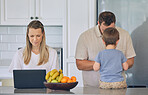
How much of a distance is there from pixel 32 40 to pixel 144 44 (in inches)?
71.2

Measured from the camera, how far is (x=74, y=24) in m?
3.78

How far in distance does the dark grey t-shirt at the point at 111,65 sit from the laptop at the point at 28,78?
49cm

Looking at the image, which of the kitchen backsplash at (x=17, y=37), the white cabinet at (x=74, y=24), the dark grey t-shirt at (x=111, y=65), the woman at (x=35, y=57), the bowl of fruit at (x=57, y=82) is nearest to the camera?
the bowl of fruit at (x=57, y=82)

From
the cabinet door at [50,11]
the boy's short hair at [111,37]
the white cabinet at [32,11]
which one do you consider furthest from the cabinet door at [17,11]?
the boy's short hair at [111,37]

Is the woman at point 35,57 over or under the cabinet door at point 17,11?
under

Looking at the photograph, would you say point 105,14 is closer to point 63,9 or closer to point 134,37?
point 134,37

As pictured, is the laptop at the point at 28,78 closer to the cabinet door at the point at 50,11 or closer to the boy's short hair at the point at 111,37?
the boy's short hair at the point at 111,37

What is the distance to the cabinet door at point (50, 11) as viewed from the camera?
13.3 ft

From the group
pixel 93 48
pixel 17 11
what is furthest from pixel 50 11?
pixel 93 48

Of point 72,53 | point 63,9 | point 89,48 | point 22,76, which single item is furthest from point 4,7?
point 22,76

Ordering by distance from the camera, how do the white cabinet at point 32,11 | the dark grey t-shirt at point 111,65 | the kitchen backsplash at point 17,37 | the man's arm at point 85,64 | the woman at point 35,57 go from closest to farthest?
the dark grey t-shirt at point 111,65 < the woman at point 35,57 < the man's arm at point 85,64 < the white cabinet at point 32,11 < the kitchen backsplash at point 17,37

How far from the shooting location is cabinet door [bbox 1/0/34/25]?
159 inches

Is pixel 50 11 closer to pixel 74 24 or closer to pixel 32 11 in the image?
pixel 32 11

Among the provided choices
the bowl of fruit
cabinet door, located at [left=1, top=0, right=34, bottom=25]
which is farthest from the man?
cabinet door, located at [left=1, top=0, right=34, bottom=25]
